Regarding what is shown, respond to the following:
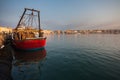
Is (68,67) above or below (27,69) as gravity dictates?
above

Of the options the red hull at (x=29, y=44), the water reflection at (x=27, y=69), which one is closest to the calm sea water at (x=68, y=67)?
the water reflection at (x=27, y=69)

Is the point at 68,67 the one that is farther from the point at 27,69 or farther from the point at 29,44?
the point at 29,44

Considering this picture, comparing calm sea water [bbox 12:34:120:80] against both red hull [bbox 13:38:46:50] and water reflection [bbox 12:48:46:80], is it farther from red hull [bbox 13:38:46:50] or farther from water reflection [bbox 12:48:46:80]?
red hull [bbox 13:38:46:50]

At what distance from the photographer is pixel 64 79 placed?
8.73 meters

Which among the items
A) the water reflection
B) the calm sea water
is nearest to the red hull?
the calm sea water

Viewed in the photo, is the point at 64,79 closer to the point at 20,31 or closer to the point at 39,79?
the point at 39,79

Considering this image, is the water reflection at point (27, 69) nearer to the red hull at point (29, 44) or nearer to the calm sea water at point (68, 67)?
the calm sea water at point (68, 67)

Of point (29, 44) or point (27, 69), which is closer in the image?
point (27, 69)

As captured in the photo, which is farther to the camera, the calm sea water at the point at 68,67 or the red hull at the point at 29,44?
the red hull at the point at 29,44

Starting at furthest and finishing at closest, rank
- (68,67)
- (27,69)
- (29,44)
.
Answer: (29,44) < (68,67) < (27,69)

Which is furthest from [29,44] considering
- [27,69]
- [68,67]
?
[68,67]

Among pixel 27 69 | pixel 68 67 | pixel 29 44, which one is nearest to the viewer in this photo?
pixel 27 69

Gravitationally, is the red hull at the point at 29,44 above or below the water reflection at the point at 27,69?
above

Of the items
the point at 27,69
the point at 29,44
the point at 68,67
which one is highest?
the point at 29,44
